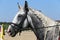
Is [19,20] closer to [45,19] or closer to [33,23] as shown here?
[33,23]

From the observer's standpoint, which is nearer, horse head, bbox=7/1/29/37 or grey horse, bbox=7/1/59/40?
grey horse, bbox=7/1/59/40

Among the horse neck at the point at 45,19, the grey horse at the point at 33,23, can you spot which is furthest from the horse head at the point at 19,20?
the horse neck at the point at 45,19

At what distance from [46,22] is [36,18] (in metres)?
0.32

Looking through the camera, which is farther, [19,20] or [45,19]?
[19,20]

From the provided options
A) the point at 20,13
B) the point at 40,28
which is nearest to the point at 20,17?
the point at 20,13

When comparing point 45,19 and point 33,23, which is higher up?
point 45,19

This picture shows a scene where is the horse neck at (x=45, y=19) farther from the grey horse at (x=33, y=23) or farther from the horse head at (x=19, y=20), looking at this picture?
the horse head at (x=19, y=20)

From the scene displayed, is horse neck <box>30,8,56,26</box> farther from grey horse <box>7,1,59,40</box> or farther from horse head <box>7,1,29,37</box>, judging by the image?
horse head <box>7,1,29,37</box>

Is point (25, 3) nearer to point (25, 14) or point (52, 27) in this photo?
point (25, 14)

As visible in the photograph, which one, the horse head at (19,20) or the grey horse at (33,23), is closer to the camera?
the grey horse at (33,23)

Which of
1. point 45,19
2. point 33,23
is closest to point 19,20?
point 33,23

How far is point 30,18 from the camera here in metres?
7.75

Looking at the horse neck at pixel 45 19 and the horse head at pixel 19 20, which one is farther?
the horse head at pixel 19 20

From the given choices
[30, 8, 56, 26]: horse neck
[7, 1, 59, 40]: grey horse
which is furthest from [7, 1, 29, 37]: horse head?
[30, 8, 56, 26]: horse neck
